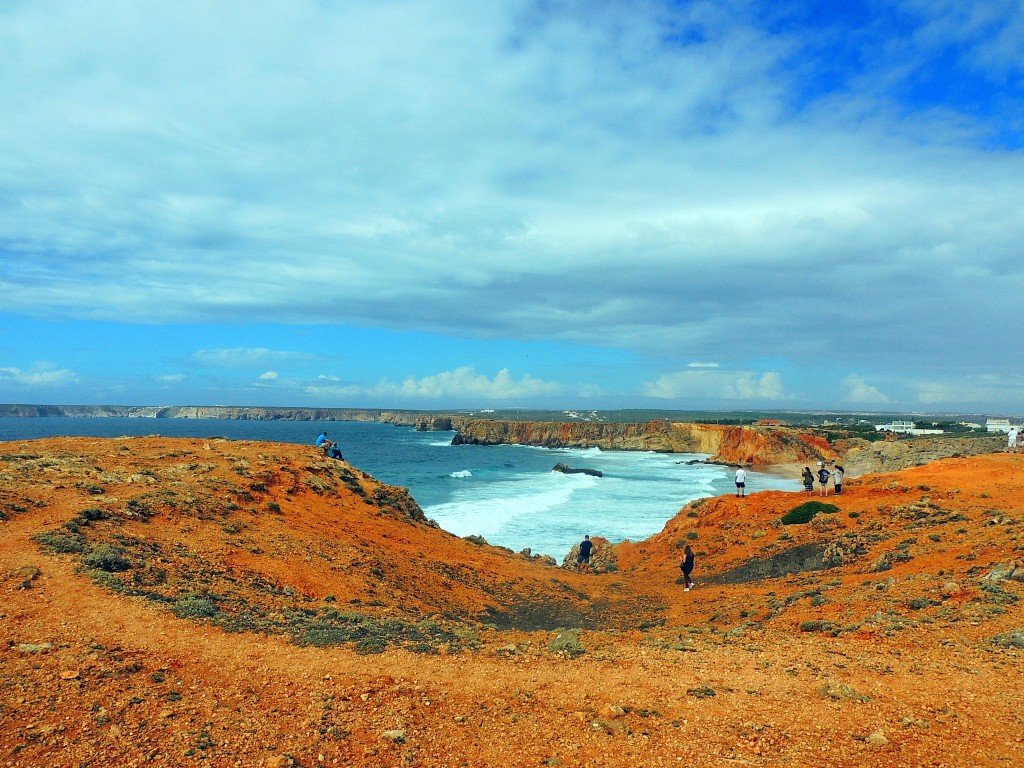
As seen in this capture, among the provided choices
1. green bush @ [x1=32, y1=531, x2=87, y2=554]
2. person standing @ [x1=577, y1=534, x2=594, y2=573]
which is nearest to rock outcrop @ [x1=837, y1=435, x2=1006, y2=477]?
person standing @ [x1=577, y1=534, x2=594, y2=573]

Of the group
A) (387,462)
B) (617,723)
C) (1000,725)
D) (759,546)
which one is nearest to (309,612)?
(617,723)

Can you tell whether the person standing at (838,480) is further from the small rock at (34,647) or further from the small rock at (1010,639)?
the small rock at (34,647)

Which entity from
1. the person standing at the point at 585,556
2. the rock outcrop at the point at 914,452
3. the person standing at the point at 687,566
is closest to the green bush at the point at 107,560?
the person standing at the point at 687,566

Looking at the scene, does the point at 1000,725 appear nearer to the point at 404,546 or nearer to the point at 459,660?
the point at 459,660

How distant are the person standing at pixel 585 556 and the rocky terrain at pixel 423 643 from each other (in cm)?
428

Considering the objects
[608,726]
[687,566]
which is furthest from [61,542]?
[687,566]

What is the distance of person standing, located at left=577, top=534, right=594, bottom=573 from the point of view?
23750 millimetres

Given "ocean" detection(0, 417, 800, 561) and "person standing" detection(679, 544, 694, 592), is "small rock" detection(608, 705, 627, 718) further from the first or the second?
"ocean" detection(0, 417, 800, 561)

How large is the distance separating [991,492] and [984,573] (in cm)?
1219

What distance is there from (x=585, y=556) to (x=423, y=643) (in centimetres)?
1535

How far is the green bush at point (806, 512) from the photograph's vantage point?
23359mm

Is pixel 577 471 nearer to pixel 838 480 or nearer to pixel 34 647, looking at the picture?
pixel 838 480

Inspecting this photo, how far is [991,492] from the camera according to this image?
72.4ft

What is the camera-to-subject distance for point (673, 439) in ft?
359
